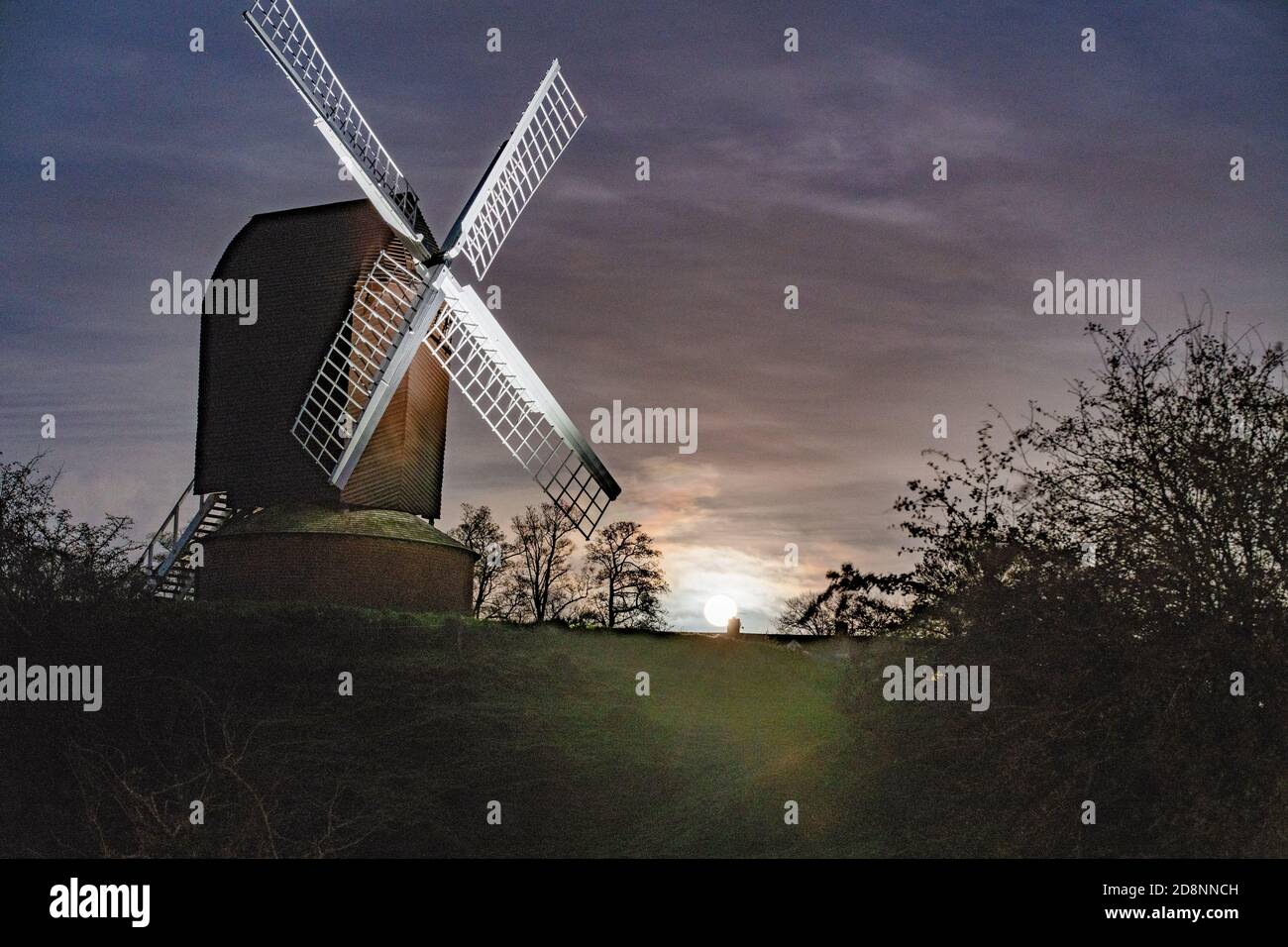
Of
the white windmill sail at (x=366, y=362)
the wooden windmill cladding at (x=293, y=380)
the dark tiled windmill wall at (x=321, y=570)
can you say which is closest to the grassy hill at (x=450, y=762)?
the dark tiled windmill wall at (x=321, y=570)

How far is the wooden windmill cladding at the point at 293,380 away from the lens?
28.1 m

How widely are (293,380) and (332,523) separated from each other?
392 cm

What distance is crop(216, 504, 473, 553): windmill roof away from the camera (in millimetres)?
27109

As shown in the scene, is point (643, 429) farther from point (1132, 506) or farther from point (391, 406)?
point (391, 406)

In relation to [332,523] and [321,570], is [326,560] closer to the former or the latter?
[321,570]

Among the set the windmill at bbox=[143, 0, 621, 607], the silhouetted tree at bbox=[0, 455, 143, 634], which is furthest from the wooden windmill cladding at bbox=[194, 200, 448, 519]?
the silhouetted tree at bbox=[0, 455, 143, 634]

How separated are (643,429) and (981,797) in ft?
27.4

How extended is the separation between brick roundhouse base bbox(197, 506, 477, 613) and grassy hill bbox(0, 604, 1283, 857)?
2.77 metres

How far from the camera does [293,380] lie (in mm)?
28219

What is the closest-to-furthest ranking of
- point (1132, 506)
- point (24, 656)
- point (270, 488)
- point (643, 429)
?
point (1132, 506)
point (24, 656)
point (643, 429)
point (270, 488)
